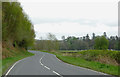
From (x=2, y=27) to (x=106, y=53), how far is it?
51.8 feet

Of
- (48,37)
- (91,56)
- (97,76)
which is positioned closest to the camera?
(97,76)

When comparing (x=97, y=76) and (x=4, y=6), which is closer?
(x=97, y=76)

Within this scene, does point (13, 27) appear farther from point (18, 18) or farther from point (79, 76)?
point (79, 76)

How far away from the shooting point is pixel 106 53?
2819 cm

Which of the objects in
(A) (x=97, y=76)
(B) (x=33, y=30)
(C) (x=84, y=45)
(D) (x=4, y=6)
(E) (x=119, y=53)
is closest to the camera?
(A) (x=97, y=76)

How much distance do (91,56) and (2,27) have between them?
14174mm

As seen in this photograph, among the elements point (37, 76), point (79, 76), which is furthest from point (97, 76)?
point (37, 76)

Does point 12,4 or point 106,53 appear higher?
point 12,4

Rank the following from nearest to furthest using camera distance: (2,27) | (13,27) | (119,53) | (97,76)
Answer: (97,76) < (119,53) < (2,27) < (13,27)

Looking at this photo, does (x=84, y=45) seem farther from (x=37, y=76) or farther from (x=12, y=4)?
(x=37, y=76)

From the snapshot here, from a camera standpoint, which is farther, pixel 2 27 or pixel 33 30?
pixel 33 30

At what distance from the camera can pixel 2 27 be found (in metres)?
27.3

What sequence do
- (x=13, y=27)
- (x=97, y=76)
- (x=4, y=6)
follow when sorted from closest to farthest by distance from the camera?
(x=97, y=76) → (x=4, y=6) → (x=13, y=27)

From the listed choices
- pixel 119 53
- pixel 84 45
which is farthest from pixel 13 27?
Answer: pixel 84 45
